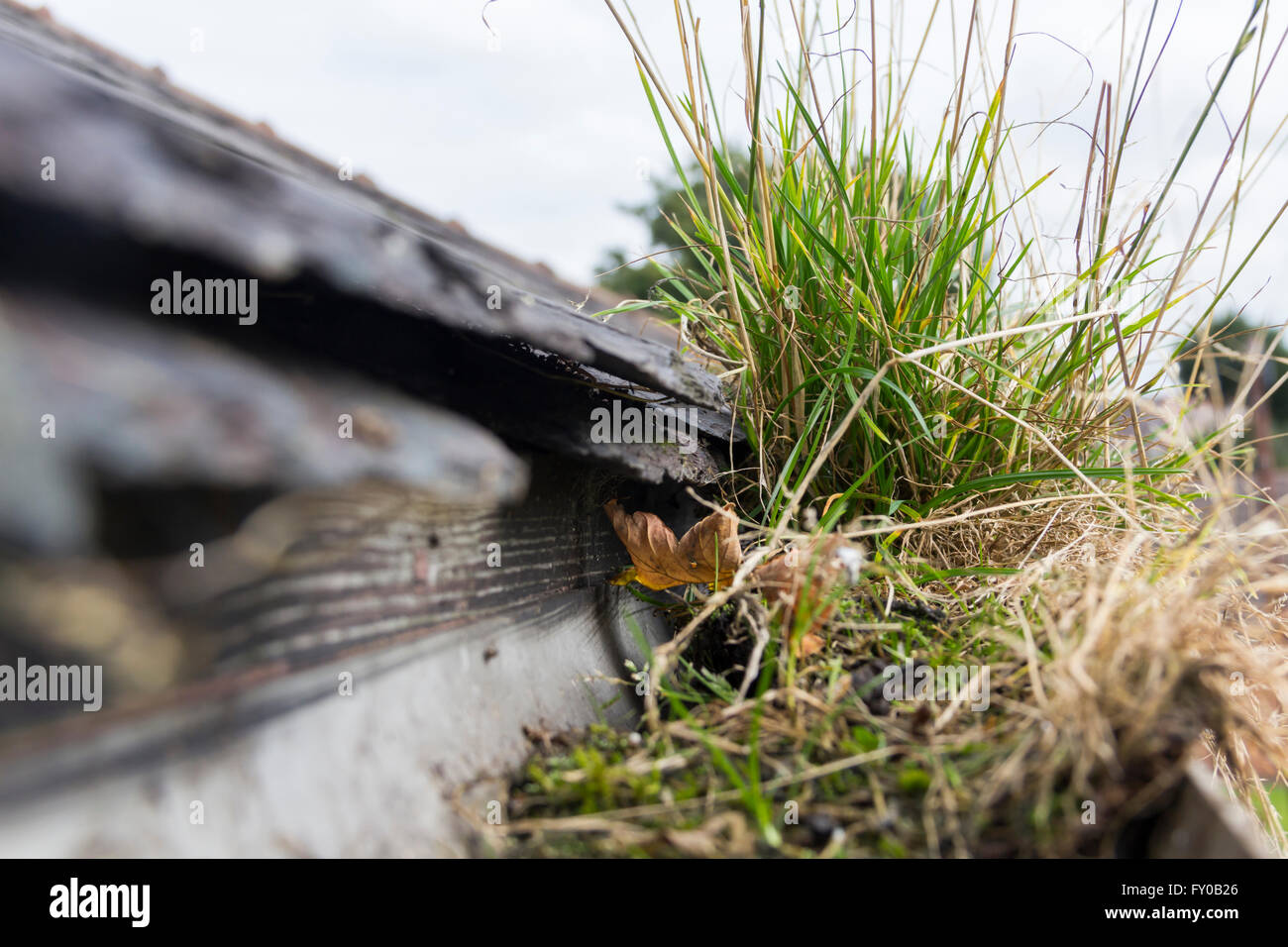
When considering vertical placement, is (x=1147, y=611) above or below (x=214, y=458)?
below

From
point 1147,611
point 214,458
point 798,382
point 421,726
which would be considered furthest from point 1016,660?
point 214,458

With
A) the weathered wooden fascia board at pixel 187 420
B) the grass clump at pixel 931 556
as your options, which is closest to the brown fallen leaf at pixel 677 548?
the grass clump at pixel 931 556

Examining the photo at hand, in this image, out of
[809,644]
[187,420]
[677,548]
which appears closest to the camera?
[187,420]

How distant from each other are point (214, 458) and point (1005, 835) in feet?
2.83

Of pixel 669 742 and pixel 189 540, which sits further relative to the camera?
pixel 669 742

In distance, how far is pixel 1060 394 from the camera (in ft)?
5.49

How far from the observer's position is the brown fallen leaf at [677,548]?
1.30 meters

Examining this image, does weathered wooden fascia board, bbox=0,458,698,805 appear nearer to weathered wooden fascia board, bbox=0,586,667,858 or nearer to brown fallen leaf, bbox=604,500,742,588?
weathered wooden fascia board, bbox=0,586,667,858

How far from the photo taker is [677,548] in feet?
4.50

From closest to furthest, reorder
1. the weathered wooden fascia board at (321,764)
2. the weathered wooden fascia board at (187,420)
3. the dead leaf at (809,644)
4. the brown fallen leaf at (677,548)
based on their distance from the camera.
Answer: the weathered wooden fascia board at (187,420) < the weathered wooden fascia board at (321,764) < the dead leaf at (809,644) < the brown fallen leaf at (677,548)

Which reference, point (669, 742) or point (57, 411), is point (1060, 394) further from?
point (57, 411)

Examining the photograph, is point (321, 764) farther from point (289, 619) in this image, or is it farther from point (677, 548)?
point (677, 548)

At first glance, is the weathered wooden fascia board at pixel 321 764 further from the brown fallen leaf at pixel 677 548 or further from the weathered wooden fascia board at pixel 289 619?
the brown fallen leaf at pixel 677 548

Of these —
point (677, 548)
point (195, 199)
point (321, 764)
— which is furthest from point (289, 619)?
point (677, 548)
